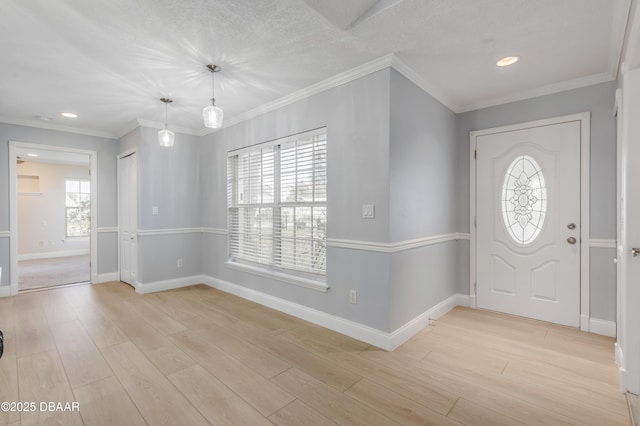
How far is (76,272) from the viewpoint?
5902 mm

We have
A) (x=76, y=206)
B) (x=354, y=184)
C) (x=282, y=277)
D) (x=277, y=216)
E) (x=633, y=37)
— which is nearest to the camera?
(x=633, y=37)

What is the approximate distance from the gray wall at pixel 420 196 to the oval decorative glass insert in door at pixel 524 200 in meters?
0.59

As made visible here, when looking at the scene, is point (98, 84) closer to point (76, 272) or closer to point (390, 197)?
point (390, 197)

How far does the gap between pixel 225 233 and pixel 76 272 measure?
151 inches

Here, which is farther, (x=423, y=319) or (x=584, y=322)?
(x=423, y=319)

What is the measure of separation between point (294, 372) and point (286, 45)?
2.57 meters

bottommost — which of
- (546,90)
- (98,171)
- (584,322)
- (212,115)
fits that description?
(584,322)

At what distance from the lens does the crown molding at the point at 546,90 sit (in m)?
2.87

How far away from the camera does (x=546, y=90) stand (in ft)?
10.3

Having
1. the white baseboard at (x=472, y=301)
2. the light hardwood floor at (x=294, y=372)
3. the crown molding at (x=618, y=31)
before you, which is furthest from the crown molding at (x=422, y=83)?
the light hardwood floor at (x=294, y=372)

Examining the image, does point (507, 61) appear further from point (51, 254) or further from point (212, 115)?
point (51, 254)

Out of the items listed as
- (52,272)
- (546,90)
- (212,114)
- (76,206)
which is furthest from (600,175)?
(76,206)

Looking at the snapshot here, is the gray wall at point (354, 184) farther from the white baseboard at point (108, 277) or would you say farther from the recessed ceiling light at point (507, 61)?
the white baseboard at point (108, 277)

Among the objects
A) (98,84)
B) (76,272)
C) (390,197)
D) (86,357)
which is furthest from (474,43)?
(76,272)
